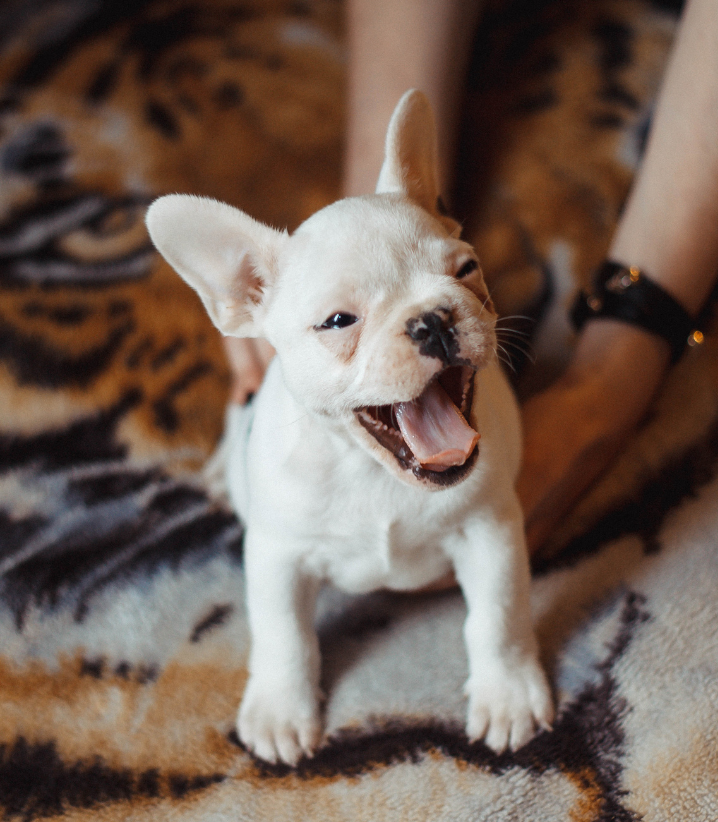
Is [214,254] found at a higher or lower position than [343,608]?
higher

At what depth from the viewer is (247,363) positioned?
1749mm

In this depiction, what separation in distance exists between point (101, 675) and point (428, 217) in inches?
38.3

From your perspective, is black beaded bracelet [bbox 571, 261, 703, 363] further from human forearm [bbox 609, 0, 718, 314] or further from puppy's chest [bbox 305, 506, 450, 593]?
puppy's chest [bbox 305, 506, 450, 593]

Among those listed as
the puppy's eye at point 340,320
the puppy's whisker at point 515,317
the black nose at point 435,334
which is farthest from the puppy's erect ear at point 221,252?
the puppy's whisker at point 515,317

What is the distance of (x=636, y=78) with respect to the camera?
1984 mm

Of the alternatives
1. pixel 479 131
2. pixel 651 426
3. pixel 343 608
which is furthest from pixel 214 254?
pixel 479 131

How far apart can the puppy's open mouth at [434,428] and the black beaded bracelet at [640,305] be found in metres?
0.80

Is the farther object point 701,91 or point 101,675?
point 701,91

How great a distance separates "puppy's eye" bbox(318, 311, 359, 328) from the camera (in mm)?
969

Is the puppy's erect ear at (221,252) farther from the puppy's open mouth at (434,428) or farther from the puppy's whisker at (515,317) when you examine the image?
the puppy's whisker at (515,317)

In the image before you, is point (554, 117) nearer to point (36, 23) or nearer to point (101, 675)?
point (36, 23)

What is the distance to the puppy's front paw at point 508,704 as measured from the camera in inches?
46.5

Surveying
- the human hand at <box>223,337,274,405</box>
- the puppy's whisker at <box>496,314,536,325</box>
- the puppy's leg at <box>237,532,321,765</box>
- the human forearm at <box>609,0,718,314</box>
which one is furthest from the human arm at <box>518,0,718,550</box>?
the human hand at <box>223,337,274,405</box>

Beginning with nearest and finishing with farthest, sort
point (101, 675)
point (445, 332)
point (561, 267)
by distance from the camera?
point (445, 332) → point (101, 675) → point (561, 267)
